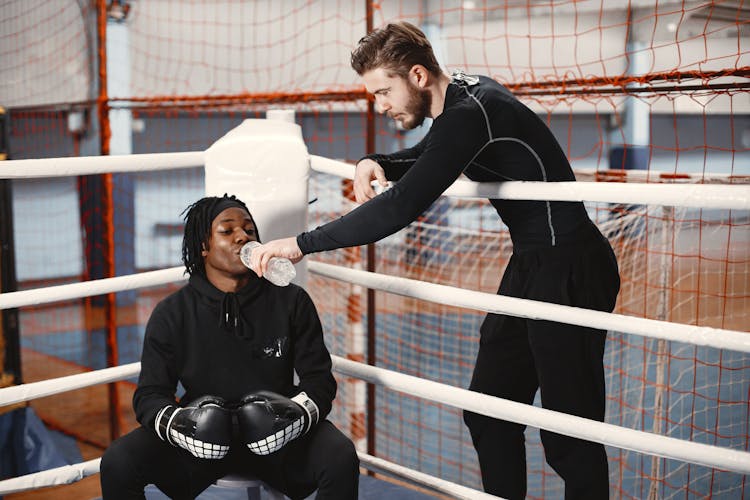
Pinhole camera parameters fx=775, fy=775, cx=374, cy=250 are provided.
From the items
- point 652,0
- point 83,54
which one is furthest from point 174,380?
point 652,0

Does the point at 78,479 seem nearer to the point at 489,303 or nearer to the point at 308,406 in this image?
the point at 308,406

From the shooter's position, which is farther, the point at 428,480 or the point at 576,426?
the point at 428,480

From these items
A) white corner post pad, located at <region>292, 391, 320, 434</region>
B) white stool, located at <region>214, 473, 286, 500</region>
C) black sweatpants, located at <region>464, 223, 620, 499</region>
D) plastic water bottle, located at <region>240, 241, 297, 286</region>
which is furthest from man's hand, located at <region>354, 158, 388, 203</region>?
white stool, located at <region>214, 473, 286, 500</region>

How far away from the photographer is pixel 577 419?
4.66ft

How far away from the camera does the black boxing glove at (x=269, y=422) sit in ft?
4.80

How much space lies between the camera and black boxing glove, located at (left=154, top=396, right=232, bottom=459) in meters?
1.43

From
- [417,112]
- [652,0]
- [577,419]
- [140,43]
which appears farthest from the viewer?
[652,0]

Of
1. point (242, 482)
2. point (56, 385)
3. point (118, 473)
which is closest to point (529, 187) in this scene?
point (242, 482)

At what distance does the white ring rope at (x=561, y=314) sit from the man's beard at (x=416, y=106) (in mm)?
350

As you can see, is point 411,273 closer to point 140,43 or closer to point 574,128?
point 140,43

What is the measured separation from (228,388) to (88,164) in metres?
0.60

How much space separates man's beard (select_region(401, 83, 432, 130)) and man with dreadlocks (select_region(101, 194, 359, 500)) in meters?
0.42

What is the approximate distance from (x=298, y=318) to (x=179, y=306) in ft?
0.84

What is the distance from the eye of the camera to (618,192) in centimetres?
135
